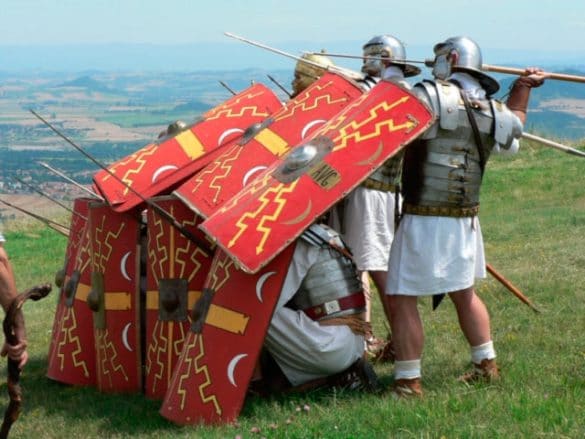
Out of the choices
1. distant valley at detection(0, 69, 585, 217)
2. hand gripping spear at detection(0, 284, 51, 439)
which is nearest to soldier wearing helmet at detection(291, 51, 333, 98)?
hand gripping spear at detection(0, 284, 51, 439)

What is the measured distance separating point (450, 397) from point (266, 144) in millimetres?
1923

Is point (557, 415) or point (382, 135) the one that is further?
point (382, 135)

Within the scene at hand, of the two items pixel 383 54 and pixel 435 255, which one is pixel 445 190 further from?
pixel 383 54

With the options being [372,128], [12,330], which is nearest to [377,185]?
[372,128]

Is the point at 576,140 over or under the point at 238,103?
under

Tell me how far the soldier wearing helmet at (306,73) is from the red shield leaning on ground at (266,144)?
0.58 metres

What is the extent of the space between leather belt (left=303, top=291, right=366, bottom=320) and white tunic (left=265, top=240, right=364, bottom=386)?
8 cm

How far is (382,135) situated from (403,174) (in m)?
0.32

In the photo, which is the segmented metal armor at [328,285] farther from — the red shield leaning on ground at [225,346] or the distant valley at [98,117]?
the distant valley at [98,117]

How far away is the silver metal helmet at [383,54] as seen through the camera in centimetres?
703

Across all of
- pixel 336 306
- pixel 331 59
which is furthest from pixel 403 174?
pixel 331 59

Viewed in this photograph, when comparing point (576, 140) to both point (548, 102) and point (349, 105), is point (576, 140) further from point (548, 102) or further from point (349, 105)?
point (548, 102)

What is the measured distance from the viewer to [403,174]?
18.4 ft

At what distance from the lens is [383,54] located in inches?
277
